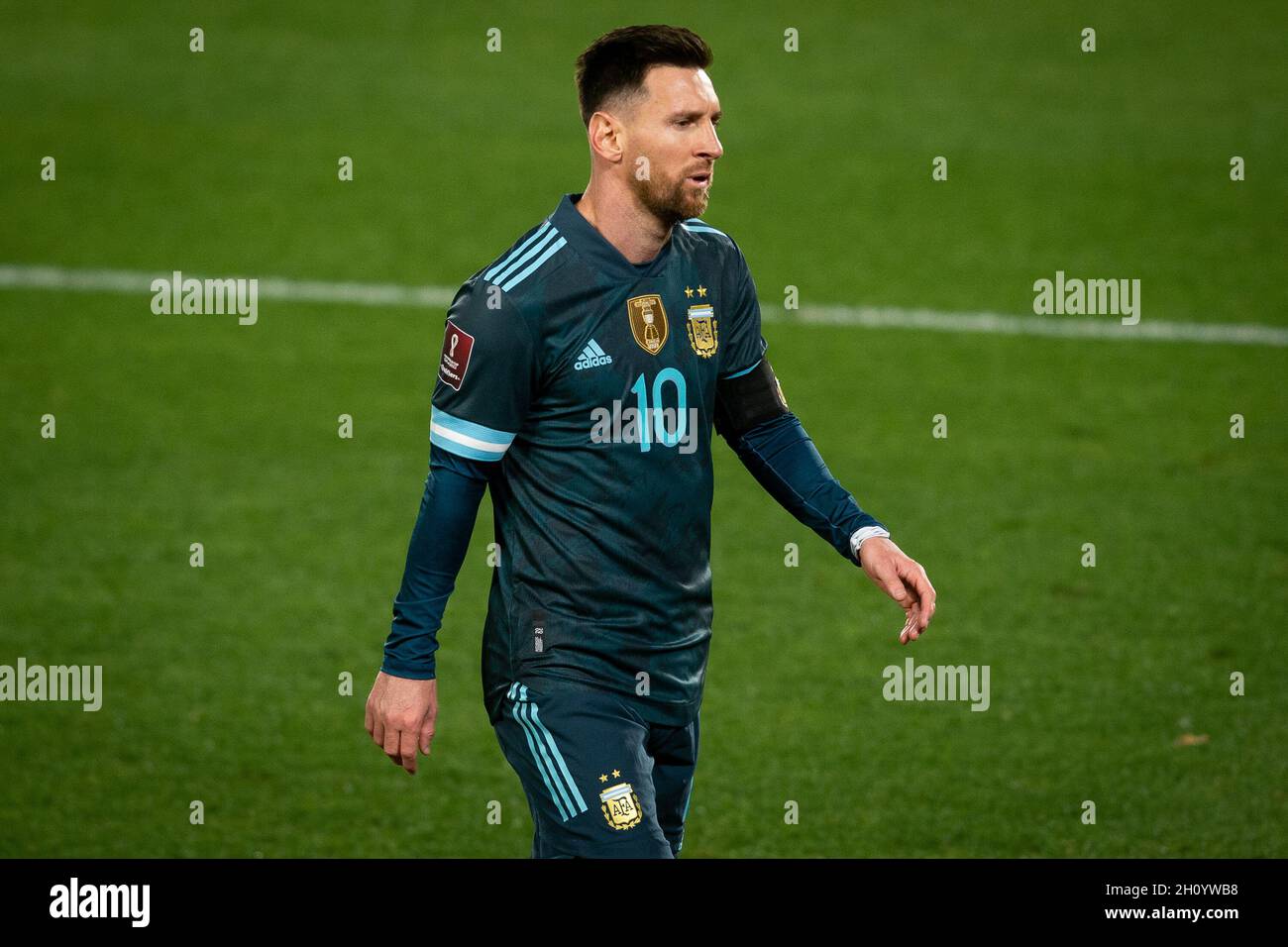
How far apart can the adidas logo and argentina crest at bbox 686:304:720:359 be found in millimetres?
268

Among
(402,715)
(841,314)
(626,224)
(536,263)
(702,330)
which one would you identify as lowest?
(402,715)

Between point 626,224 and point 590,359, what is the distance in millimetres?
371

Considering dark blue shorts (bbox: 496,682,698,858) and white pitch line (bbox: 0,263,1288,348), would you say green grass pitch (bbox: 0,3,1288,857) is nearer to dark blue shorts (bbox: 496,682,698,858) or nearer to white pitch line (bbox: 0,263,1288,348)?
white pitch line (bbox: 0,263,1288,348)

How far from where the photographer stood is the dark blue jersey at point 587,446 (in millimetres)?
4426

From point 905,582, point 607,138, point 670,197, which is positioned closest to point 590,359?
point 670,197

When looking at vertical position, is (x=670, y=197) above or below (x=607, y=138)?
below

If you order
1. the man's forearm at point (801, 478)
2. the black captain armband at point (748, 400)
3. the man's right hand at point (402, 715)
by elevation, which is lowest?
the man's right hand at point (402, 715)

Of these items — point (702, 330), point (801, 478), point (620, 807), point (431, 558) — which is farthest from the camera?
point (801, 478)

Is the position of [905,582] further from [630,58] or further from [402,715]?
[630,58]

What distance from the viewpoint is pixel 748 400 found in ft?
16.1

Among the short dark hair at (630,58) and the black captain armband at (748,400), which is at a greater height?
the short dark hair at (630,58)

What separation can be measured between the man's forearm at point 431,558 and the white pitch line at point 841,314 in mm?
9083

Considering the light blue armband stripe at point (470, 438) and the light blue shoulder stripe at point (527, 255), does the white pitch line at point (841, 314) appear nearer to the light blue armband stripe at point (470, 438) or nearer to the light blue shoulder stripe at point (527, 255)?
the light blue shoulder stripe at point (527, 255)

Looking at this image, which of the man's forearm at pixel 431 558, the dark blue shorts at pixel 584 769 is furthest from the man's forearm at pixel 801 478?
the man's forearm at pixel 431 558
